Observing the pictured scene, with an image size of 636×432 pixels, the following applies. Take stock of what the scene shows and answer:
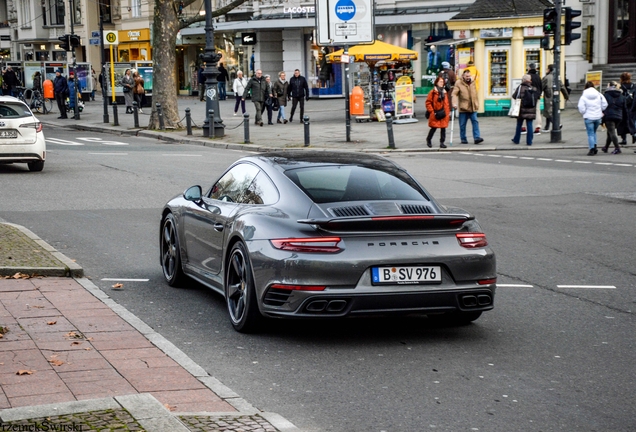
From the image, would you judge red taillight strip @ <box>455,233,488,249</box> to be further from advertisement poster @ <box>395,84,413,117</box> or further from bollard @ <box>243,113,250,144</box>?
advertisement poster @ <box>395,84,413,117</box>

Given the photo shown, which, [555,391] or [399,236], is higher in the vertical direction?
[399,236]

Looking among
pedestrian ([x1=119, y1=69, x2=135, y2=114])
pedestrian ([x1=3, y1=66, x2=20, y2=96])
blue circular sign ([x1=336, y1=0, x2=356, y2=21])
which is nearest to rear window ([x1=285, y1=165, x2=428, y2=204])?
blue circular sign ([x1=336, y1=0, x2=356, y2=21])

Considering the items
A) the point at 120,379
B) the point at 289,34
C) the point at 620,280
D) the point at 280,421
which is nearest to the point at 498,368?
the point at 280,421

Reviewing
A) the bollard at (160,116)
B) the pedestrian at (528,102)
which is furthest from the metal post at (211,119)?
the pedestrian at (528,102)

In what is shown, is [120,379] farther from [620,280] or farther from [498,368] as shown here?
[620,280]

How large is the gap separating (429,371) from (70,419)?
8.23 feet

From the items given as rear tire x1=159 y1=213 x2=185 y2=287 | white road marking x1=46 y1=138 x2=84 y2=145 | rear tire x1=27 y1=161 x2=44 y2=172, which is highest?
rear tire x1=159 y1=213 x2=185 y2=287

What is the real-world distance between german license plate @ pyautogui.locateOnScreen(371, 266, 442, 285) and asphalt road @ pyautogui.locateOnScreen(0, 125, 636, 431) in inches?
19.6

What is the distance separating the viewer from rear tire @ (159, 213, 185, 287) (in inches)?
375

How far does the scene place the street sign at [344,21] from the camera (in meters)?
28.2

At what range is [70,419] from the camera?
5059 millimetres

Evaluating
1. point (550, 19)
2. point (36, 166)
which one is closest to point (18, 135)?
→ point (36, 166)

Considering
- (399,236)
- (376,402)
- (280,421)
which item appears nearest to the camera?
(280,421)

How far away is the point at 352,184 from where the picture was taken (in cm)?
789
